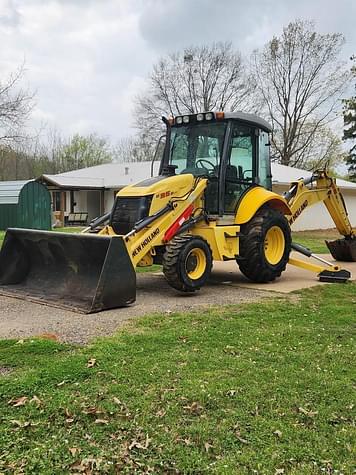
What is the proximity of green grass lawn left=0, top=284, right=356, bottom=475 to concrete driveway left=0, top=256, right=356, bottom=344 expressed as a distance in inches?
19.1

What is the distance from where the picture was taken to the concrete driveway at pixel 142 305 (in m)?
5.75

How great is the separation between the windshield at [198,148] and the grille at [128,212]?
4.48 ft

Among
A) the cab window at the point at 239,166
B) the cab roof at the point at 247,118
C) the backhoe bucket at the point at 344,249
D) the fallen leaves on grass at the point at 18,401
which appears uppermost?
the cab roof at the point at 247,118

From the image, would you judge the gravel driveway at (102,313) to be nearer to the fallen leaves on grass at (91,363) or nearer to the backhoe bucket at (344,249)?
the fallen leaves on grass at (91,363)

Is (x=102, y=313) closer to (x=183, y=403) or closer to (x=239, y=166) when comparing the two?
(x=183, y=403)

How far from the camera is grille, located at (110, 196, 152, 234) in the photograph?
25.9 feet

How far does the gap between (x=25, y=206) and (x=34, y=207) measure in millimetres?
496

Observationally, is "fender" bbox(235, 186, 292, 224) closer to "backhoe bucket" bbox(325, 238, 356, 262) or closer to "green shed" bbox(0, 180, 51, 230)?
"backhoe bucket" bbox(325, 238, 356, 262)

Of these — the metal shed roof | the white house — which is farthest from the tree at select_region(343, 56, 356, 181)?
the metal shed roof

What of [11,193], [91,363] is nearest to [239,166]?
[91,363]

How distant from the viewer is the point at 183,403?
377 cm

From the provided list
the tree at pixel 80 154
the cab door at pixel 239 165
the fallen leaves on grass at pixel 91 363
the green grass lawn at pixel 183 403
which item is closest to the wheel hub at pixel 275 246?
the cab door at pixel 239 165

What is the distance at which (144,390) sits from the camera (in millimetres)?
3990

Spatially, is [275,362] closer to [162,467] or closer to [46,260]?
[162,467]
